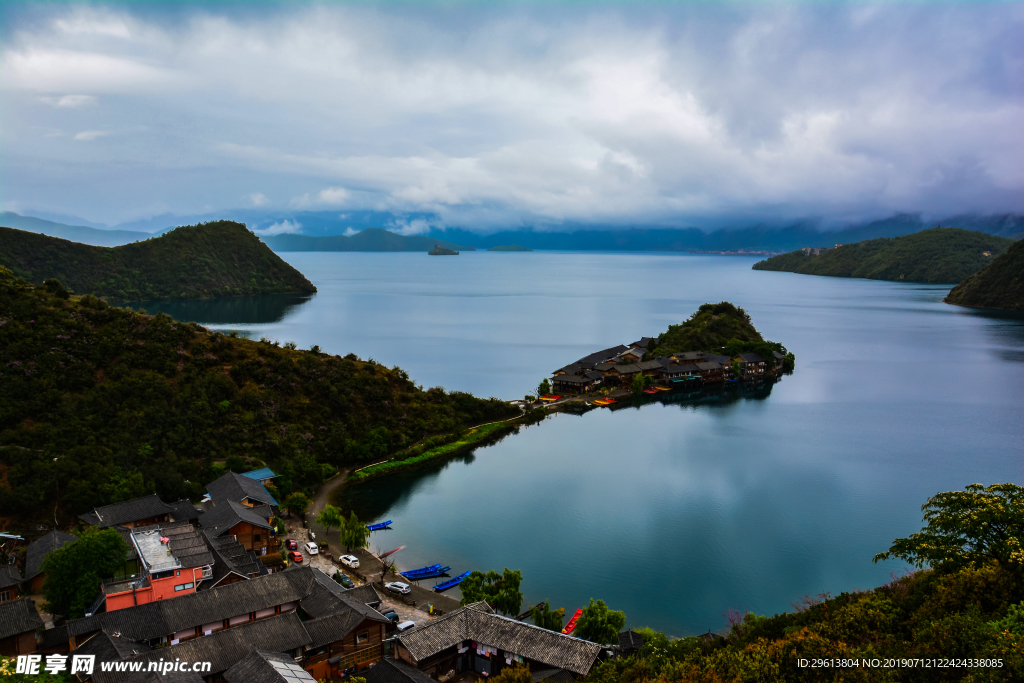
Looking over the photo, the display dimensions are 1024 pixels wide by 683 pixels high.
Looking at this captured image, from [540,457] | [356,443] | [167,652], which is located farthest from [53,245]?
[167,652]

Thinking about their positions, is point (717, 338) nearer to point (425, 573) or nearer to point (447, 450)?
point (447, 450)

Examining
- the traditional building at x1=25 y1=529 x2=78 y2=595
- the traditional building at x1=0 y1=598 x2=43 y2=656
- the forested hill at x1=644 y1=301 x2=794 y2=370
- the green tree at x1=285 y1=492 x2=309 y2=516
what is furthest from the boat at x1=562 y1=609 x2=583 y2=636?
the forested hill at x1=644 y1=301 x2=794 y2=370

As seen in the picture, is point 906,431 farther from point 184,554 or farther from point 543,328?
point 543,328

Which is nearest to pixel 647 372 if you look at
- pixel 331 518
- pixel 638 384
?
pixel 638 384

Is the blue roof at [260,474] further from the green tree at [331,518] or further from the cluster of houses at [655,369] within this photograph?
the cluster of houses at [655,369]

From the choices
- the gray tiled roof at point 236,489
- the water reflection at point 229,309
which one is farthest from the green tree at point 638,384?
the water reflection at point 229,309

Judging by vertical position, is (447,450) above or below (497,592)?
below

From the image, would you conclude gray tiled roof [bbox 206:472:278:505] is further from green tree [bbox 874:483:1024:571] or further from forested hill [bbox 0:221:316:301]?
forested hill [bbox 0:221:316:301]
